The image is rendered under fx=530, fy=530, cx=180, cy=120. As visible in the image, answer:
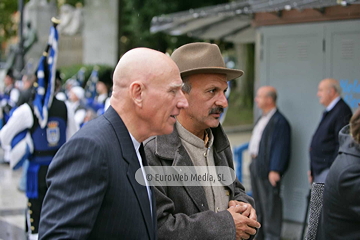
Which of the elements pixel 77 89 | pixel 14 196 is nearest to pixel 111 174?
pixel 14 196

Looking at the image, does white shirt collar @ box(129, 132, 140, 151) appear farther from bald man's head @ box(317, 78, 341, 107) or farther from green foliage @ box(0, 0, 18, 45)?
green foliage @ box(0, 0, 18, 45)

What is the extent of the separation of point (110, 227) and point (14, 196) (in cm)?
802

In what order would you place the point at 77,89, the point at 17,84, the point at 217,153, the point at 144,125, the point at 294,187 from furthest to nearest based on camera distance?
the point at 17,84
the point at 77,89
the point at 294,187
the point at 217,153
the point at 144,125

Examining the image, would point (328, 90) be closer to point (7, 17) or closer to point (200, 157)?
point (200, 157)

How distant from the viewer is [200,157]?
2859 millimetres

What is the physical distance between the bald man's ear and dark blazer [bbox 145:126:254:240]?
0.54 metres

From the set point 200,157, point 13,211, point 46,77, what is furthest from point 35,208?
point 200,157

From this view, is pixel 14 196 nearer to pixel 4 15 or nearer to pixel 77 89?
Result: pixel 77 89

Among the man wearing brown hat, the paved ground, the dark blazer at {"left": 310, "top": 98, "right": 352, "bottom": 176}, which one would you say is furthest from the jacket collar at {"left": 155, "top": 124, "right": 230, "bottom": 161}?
the paved ground

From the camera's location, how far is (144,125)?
220 cm

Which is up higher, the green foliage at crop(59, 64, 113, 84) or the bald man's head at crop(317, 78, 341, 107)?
the bald man's head at crop(317, 78, 341, 107)

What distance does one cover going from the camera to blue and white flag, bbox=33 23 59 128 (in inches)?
254

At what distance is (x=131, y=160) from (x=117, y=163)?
0.11 metres

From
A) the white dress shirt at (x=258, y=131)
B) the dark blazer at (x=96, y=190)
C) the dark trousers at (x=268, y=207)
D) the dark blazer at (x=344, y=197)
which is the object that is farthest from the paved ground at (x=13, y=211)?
the dark blazer at (x=96, y=190)
